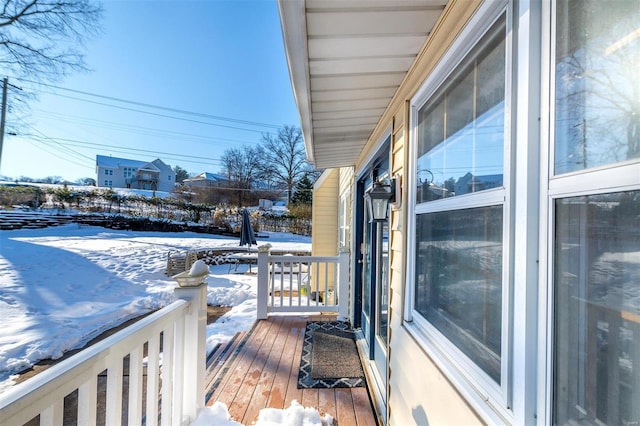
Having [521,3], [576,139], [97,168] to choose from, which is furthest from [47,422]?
[97,168]

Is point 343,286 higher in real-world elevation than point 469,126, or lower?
lower

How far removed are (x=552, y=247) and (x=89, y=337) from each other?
17.5 ft

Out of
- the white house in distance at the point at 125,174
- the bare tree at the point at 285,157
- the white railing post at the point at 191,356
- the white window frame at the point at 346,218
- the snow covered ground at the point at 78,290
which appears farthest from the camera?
the white house in distance at the point at 125,174

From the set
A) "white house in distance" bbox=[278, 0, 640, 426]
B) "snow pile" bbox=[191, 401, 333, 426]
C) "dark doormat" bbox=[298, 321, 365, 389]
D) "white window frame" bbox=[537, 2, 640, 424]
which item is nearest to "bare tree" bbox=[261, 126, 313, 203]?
"dark doormat" bbox=[298, 321, 365, 389]

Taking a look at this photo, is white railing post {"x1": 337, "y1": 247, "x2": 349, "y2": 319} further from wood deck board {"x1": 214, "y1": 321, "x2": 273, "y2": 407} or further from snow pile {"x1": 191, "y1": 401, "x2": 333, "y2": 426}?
snow pile {"x1": 191, "y1": 401, "x2": 333, "y2": 426}

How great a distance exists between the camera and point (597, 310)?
0.55 metres

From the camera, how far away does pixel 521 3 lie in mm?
721

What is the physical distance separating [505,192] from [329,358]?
2621mm

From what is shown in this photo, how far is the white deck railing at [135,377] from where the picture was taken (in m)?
0.76

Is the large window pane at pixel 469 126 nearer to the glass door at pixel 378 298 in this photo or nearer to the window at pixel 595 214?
the window at pixel 595 214

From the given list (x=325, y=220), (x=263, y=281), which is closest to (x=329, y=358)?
(x=263, y=281)

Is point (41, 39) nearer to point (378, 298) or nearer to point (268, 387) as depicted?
point (268, 387)

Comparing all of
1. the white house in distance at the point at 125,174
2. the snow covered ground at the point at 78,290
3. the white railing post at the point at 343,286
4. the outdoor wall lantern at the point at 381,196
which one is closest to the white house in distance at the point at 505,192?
the outdoor wall lantern at the point at 381,196

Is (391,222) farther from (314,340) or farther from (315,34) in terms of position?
(314,340)
